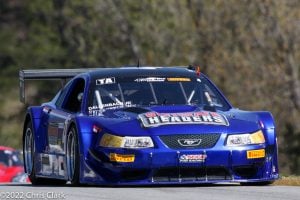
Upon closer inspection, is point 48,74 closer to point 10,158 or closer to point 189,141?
point 189,141

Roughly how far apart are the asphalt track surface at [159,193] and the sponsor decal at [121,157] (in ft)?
0.87

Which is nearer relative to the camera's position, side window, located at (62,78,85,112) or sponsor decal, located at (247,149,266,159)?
sponsor decal, located at (247,149,266,159)

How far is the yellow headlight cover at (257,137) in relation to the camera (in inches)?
470

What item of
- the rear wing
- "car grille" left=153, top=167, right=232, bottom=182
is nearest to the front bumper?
"car grille" left=153, top=167, right=232, bottom=182

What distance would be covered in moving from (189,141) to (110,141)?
2.34 feet

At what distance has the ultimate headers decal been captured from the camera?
1191cm

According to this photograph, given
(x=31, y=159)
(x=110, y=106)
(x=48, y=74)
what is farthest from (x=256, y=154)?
(x=48, y=74)

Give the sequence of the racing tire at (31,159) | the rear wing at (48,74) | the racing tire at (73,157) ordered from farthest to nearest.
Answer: the rear wing at (48,74) < the racing tire at (31,159) < the racing tire at (73,157)

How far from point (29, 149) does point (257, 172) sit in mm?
3483

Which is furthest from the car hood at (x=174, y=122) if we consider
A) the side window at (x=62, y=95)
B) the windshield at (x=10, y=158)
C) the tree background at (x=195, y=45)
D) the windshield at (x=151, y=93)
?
the tree background at (x=195, y=45)

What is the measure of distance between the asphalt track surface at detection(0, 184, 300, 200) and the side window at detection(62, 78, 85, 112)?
1.86 m

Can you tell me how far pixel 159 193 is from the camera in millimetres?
10727

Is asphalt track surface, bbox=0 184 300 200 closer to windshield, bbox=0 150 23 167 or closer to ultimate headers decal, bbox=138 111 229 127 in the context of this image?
ultimate headers decal, bbox=138 111 229 127

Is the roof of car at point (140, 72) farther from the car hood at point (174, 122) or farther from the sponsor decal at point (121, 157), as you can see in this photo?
the sponsor decal at point (121, 157)
